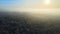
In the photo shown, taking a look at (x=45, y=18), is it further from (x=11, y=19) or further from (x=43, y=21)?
(x=11, y=19)

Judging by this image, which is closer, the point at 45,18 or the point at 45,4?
the point at 45,18

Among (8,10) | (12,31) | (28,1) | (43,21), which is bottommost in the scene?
(12,31)

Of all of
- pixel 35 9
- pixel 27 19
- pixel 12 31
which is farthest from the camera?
pixel 35 9

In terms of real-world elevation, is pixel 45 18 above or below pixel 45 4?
below

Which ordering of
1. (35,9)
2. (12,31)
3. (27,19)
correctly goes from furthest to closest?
(35,9)
(27,19)
(12,31)

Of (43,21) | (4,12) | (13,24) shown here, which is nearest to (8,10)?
(4,12)

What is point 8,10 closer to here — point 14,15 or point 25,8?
point 14,15
